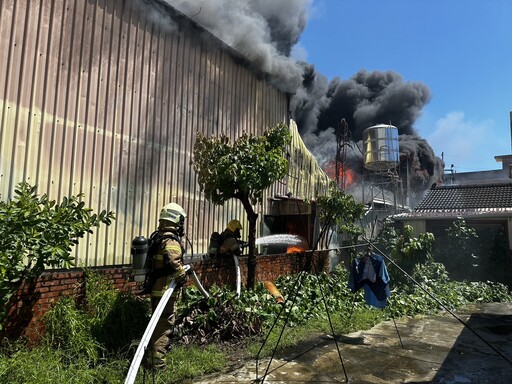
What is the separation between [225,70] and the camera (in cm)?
871

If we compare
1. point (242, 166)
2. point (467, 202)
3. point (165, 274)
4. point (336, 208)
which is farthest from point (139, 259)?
point (467, 202)

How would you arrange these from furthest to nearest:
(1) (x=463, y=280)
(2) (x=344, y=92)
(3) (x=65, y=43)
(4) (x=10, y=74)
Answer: (2) (x=344, y=92), (1) (x=463, y=280), (3) (x=65, y=43), (4) (x=10, y=74)

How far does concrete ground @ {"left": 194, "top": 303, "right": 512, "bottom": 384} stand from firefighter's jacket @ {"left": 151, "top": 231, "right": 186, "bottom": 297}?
1122mm

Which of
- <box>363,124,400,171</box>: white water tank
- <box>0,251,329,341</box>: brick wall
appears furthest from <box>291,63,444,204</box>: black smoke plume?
<box>0,251,329,341</box>: brick wall

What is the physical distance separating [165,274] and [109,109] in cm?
318

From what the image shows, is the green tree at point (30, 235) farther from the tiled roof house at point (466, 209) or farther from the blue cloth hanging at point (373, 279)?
the tiled roof house at point (466, 209)

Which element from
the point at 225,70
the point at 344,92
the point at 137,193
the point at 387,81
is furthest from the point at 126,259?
the point at 387,81

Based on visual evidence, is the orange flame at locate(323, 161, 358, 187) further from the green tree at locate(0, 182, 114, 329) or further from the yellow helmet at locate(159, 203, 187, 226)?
the green tree at locate(0, 182, 114, 329)

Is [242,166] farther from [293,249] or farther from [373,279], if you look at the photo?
[293,249]

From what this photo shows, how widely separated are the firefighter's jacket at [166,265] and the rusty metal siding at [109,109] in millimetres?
1811

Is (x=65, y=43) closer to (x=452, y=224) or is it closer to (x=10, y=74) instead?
(x=10, y=74)

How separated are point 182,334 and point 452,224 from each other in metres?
10.9

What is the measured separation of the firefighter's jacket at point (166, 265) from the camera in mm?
4301

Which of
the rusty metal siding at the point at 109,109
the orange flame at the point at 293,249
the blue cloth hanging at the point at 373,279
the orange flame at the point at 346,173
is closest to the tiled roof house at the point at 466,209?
the orange flame at the point at 293,249
